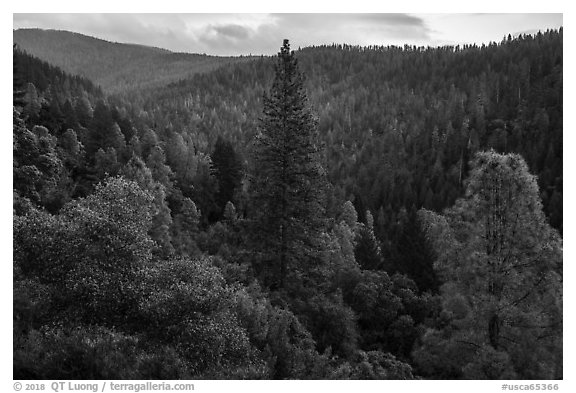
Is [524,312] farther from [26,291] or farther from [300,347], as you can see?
[26,291]

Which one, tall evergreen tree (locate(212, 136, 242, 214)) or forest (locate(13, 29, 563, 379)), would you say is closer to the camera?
forest (locate(13, 29, 563, 379))

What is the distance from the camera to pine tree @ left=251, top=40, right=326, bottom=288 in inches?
1055

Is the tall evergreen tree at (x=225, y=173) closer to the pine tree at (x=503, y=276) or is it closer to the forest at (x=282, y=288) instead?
the forest at (x=282, y=288)

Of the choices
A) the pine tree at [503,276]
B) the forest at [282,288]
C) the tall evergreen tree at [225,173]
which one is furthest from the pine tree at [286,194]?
the tall evergreen tree at [225,173]

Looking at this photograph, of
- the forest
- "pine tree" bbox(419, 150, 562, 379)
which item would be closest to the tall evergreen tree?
the forest

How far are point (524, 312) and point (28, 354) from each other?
57.7 ft

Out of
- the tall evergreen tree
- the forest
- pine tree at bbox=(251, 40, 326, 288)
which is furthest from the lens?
the tall evergreen tree

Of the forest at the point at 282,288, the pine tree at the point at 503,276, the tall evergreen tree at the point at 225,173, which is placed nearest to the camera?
the forest at the point at 282,288

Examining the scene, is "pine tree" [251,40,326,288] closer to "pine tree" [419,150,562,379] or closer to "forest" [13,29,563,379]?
"forest" [13,29,563,379]

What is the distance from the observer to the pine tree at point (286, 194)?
26797 millimetres

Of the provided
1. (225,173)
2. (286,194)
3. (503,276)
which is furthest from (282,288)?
(225,173)

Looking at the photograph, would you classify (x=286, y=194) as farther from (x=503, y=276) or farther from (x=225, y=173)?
(x=225, y=173)

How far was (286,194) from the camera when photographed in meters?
26.7
